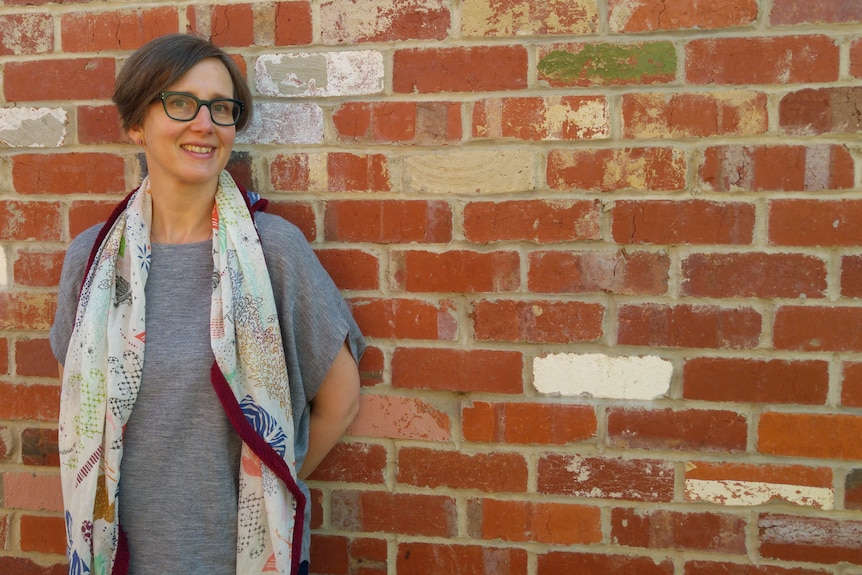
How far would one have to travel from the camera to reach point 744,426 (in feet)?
5.67

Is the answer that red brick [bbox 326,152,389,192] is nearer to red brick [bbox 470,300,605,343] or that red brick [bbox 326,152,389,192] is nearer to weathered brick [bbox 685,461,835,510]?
red brick [bbox 470,300,605,343]

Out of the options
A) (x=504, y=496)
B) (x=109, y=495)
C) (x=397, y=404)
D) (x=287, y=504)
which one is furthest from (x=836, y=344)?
(x=109, y=495)

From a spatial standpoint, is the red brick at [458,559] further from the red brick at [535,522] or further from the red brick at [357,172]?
the red brick at [357,172]

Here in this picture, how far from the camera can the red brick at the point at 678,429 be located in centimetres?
174

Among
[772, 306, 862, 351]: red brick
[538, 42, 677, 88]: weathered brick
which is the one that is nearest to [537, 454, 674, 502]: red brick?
[772, 306, 862, 351]: red brick

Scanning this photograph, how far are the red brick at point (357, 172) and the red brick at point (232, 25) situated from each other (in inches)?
15.1

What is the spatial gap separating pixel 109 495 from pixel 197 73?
3.28 ft

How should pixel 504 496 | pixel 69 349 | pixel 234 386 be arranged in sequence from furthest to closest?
pixel 504 496 → pixel 69 349 → pixel 234 386

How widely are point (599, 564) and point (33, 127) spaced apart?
6.24 ft

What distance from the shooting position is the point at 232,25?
1855mm

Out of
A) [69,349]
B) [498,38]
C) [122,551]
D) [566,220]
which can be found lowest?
[122,551]

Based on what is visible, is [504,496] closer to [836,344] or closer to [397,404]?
[397,404]

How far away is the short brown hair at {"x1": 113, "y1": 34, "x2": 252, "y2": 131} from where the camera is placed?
166cm

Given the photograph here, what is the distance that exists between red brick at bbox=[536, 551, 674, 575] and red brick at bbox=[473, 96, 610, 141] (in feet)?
3.45
